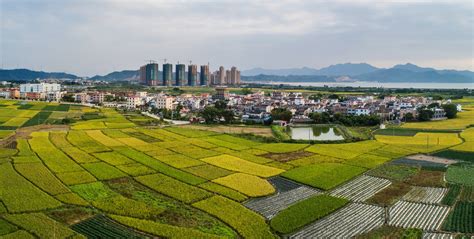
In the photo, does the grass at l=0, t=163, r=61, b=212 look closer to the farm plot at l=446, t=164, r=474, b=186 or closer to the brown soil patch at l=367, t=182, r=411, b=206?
the brown soil patch at l=367, t=182, r=411, b=206

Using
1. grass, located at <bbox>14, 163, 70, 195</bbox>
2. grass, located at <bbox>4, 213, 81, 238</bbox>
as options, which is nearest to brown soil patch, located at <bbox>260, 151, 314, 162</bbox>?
grass, located at <bbox>14, 163, 70, 195</bbox>

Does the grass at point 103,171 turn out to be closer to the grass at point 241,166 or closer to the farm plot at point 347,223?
the grass at point 241,166

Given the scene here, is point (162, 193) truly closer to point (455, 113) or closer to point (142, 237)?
point (142, 237)

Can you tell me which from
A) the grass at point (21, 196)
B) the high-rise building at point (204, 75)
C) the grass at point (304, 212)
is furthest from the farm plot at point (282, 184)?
the high-rise building at point (204, 75)

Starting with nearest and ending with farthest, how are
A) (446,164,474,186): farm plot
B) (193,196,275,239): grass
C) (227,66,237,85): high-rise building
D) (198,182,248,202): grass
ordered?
(193,196,275,239): grass, (198,182,248,202): grass, (446,164,474,186): farm plot, (227,66,237,85): high-rise building

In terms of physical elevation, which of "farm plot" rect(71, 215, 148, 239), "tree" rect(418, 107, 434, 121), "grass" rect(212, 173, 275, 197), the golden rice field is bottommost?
"farm plot" rect(71, 215, 148, 239)

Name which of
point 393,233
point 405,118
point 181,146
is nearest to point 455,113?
point 405,118
